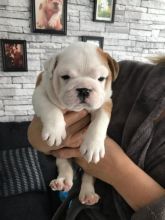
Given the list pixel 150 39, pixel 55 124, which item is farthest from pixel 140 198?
pixel 150 39

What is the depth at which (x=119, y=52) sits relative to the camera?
6.64 ft

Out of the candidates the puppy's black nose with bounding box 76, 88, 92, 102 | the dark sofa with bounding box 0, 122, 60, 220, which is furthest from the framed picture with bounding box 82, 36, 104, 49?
the puppy's black nose with bounding box 76, 88, 92, 102

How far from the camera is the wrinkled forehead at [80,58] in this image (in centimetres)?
68

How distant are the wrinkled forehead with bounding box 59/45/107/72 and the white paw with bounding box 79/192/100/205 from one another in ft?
1.14

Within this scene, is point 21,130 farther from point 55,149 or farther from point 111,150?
point 111,150

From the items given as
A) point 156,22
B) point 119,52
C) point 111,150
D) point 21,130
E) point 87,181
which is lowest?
point 21,130

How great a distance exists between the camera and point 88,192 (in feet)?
2.39

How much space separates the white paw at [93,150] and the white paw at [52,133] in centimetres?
7

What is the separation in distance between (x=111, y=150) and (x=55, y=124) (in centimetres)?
16

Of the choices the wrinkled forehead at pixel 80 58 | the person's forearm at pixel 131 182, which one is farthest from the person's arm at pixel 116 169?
the wrinkled forehead at pixel 80 58

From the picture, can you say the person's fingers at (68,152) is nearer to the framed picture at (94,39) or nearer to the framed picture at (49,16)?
the framed picture at (49,16)

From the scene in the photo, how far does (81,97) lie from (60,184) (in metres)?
0.27

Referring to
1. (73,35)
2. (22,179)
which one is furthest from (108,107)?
(73,35)

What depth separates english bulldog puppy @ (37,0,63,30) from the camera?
65.0 inches
